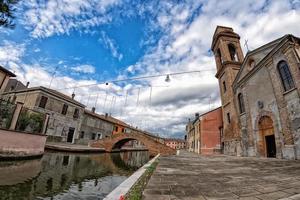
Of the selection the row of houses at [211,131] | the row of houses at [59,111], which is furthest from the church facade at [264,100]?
the row of houses at [59,111]

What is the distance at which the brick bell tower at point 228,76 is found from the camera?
55.1ft

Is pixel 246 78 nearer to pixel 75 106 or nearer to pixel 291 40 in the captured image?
pixel 291 40

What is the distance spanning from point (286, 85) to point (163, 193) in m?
11.7

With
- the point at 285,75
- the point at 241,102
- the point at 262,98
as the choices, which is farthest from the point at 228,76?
the point at 285,75

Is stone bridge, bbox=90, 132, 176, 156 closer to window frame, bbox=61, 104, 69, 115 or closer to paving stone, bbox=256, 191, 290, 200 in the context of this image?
window frame, bbox=61, 104, 69, 115

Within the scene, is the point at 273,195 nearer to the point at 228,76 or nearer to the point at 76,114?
the point at 228,76

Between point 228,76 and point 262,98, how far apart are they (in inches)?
253

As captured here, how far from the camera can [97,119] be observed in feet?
98.8

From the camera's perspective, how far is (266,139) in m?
12.8

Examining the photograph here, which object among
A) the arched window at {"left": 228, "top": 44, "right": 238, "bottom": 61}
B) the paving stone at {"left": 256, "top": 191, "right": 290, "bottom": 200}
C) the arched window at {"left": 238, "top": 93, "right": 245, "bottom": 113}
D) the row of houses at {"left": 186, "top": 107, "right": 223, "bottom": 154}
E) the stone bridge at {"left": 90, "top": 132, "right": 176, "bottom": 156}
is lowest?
the paving stone at {"left": 256, "top": 191, "right": 290, "bottom": 200}

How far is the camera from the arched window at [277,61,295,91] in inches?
400

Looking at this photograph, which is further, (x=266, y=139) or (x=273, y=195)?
(x=266, y=139)

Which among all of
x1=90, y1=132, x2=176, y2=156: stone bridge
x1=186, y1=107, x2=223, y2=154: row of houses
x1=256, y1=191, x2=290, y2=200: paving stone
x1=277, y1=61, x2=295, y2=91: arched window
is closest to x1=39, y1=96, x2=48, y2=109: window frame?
x1=90, y1=132, x2=176, y2=156: stone bridge

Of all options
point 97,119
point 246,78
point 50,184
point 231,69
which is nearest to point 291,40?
point 246,78
